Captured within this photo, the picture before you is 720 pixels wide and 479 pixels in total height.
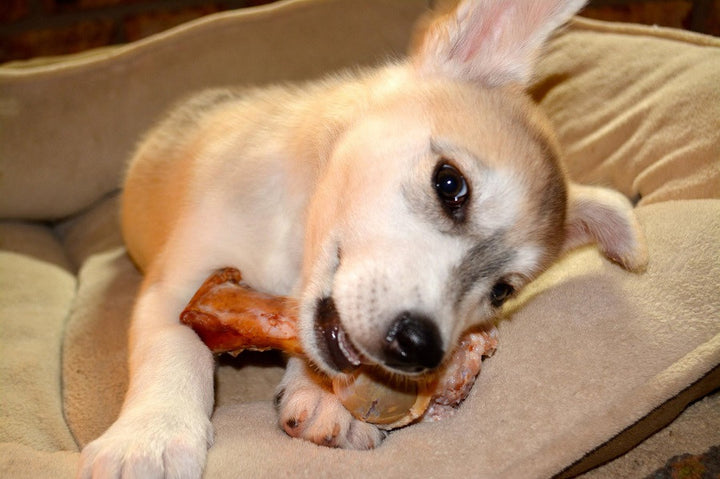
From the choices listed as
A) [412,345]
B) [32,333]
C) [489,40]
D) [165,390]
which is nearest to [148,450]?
[165,390]

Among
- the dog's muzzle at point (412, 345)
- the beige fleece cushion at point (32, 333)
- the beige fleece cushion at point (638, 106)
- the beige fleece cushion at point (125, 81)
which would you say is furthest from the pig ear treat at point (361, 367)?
the beige fleece cushion at point (125, 81)

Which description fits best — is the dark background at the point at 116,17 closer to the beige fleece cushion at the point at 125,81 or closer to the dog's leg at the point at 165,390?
the beige fleece cushion at the point at 125,81

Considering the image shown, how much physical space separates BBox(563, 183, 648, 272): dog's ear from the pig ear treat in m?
0.44

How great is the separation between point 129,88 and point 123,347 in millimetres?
1502

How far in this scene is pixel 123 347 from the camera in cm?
243

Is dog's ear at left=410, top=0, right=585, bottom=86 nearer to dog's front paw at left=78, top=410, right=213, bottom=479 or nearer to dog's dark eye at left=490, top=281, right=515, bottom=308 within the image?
dog's dark eye at left=490, top=281, right=515, bottom=308

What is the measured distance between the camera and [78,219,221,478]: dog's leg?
5.19 feet

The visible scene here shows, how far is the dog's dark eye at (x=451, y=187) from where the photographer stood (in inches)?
69.4

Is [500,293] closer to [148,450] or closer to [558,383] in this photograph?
[558,383]

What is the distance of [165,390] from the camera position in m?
1.78

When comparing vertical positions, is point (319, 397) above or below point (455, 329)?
below

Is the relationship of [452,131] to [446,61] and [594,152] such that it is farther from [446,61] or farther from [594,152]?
[594,152]

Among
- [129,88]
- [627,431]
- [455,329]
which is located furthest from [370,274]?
[129,88]

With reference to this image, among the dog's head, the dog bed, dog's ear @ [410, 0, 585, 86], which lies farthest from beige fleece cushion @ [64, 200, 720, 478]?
dog's ear @ [410, 0, 585, 86]
